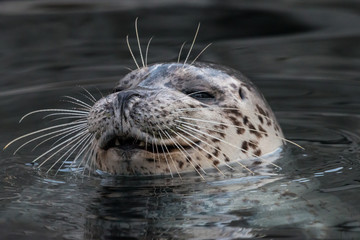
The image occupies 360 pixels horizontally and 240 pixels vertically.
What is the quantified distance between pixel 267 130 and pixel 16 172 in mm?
1765

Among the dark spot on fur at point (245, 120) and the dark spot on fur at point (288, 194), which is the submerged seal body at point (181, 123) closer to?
the dark spot on fur at point (245, 120)

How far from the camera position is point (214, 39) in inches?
395

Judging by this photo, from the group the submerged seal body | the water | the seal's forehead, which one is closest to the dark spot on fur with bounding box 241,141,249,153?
the submerged seal body

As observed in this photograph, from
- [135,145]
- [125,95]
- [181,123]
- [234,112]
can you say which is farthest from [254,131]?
[125,95]

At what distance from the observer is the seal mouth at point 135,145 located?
17.0ft

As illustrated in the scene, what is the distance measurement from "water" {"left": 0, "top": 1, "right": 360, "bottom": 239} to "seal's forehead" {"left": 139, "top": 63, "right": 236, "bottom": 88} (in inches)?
27.4

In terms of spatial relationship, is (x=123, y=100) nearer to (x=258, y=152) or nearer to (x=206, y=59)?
(x=258, y=152)

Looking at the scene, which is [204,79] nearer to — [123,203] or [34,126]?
[123,203]

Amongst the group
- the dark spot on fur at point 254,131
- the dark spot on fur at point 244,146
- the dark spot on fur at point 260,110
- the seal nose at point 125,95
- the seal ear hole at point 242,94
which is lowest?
the dark spot on fur at point 244,146

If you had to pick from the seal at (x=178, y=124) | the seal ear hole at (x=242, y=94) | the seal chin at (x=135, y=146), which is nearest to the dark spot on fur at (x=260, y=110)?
the seal at (x=178, y=124)

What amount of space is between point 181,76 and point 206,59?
Result: 3639 mm

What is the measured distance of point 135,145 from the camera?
521 centimetres

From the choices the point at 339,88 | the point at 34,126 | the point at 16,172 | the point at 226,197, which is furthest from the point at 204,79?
the point at 339,88

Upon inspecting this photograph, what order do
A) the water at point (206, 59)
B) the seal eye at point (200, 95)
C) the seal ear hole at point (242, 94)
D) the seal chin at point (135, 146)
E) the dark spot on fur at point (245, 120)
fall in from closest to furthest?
1. the water at point (206, 59)
2. the seal chin at point (135, 146)
3. the seal eye at point (200, 95)
4. the dark spot on fur at point (245, 120)
5. the seal ear hole at point (242, 94)
